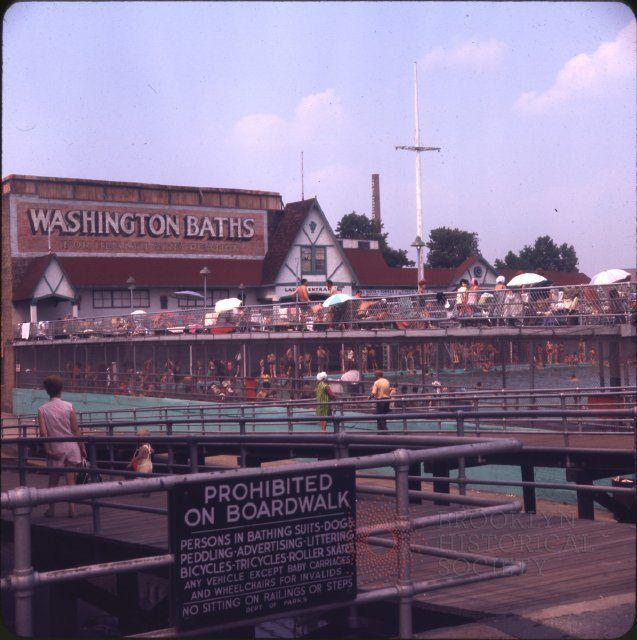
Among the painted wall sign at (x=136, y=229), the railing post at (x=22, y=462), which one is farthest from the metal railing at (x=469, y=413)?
the painted wall sign at (x=136, y=229)

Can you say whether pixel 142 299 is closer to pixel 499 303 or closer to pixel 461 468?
pixel 499 303

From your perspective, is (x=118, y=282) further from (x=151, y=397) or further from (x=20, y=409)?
(x=151, y=397)

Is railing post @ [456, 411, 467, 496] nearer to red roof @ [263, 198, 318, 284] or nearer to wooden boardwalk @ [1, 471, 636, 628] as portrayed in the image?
wooden boardwalk @ [1, 471, 636, 628]

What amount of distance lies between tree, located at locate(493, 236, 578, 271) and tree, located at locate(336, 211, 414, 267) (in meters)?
10.2

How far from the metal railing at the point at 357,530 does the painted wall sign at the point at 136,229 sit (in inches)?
1943

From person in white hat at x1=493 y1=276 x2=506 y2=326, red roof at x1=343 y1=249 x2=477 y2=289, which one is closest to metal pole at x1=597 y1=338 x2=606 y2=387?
person in white hat at x1=493 y1=276 x2=506 y2=326

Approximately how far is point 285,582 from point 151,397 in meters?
35.0

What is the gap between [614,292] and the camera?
22.2m

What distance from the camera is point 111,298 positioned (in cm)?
5344

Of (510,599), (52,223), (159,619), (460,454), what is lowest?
(159,619)

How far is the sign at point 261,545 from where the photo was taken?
4.56m

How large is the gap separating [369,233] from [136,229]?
161 feet

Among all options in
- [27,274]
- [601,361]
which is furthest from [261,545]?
[27,274]

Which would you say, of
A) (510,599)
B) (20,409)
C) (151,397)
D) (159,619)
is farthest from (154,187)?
(510,599)
